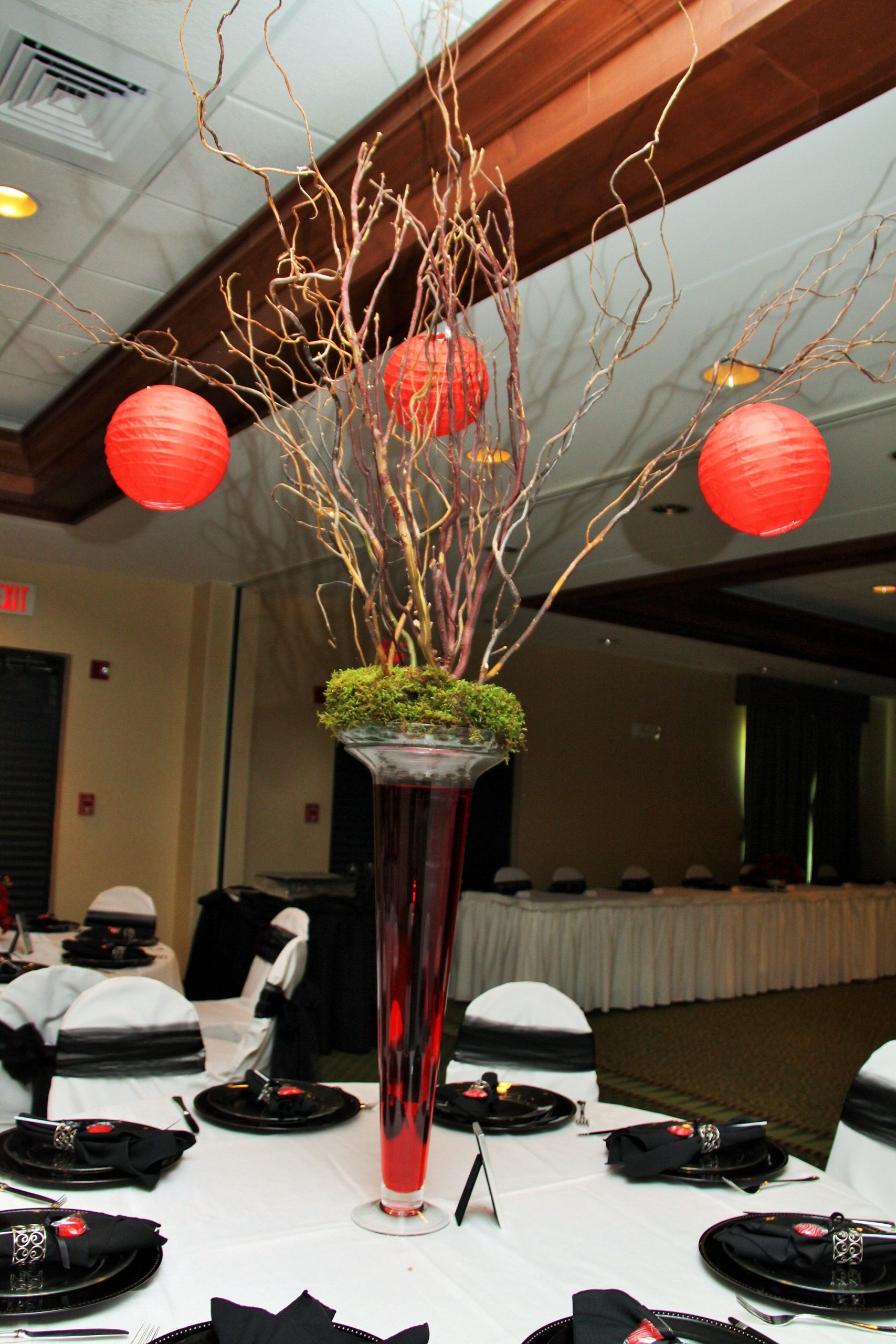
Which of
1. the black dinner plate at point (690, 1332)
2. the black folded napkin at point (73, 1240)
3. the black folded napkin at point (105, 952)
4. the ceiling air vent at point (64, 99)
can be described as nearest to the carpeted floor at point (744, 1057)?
the black folded napkin at point (105, 952)

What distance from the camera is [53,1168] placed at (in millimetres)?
1698

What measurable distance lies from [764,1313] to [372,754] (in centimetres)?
90

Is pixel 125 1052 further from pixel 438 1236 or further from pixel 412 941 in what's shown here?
pixel 412 941

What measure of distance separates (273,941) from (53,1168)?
2617mm

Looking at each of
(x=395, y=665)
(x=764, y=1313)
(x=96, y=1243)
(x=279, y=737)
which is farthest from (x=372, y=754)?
(x=279, y=737)

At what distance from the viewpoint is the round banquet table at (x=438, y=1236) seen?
133cm

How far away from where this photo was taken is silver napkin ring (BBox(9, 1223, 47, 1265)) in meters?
1.30

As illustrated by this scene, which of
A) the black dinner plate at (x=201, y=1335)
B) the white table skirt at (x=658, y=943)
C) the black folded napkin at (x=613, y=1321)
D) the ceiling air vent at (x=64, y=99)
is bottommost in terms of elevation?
the white table skirt at (x=658, y=943)

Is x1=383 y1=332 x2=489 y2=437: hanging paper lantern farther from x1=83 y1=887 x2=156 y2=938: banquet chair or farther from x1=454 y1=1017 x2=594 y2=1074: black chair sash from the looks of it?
x1=83 y1=887 x2=156 y2=938: banquet chair

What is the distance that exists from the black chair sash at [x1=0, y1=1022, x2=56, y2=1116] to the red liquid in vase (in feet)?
5.60

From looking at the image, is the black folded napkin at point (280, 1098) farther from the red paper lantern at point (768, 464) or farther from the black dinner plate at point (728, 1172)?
the red paper lantern at point (768, 464)

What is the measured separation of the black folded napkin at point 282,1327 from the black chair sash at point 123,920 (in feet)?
14.9

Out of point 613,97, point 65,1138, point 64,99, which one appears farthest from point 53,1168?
point 64,99

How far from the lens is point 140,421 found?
264 cm
